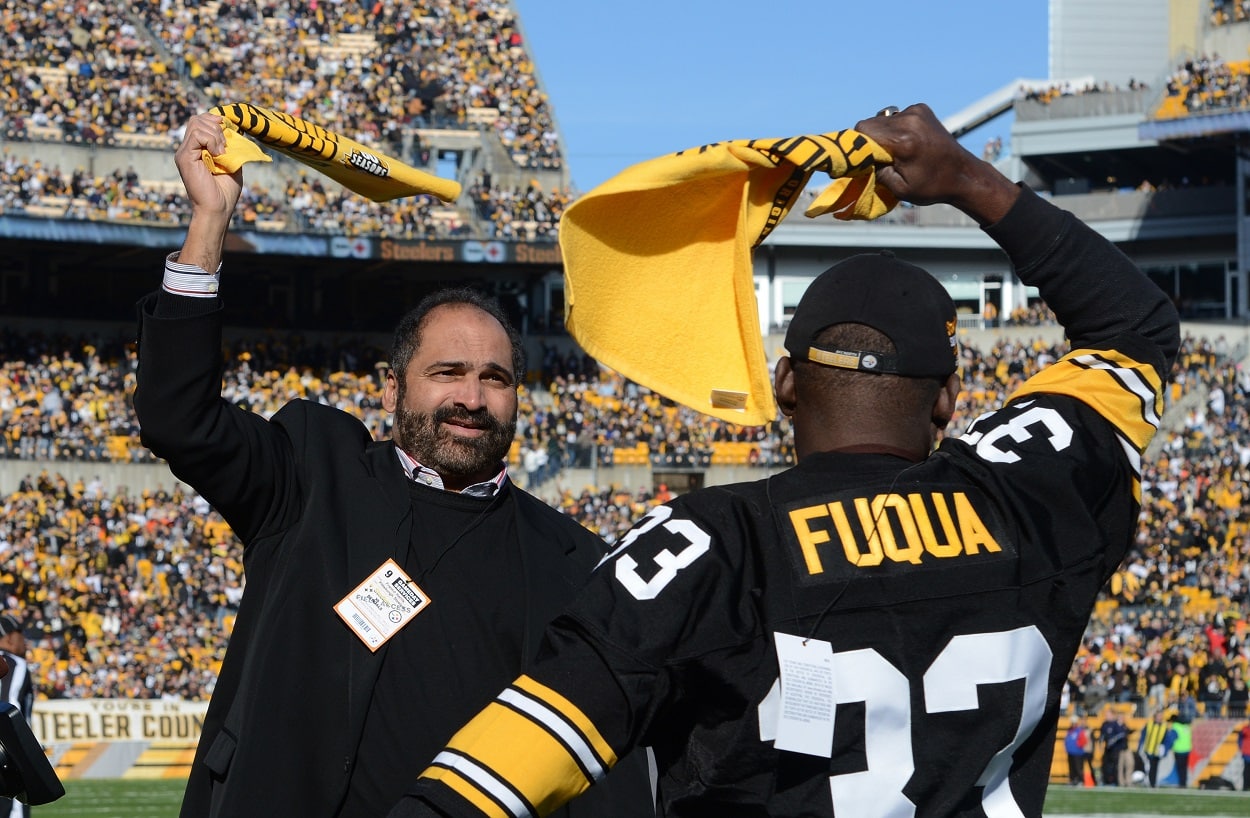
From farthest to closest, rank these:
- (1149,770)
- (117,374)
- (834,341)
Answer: (117,374) → (1149,770) → (834,341)

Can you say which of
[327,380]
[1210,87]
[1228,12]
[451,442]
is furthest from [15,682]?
[1228,12]

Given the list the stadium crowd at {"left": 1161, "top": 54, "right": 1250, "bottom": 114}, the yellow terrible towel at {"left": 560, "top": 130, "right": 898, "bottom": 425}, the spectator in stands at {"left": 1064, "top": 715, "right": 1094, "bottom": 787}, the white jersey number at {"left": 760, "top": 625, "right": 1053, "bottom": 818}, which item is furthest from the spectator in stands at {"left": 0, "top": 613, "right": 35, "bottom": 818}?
the stadium crowd at {"left": 1161, "top": 54, "right": 1250, "bottom": 114}

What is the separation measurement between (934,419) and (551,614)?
4.46 ft

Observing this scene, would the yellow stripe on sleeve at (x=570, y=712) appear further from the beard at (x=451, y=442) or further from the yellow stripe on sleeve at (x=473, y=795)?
the beard at (x=451, y=442)

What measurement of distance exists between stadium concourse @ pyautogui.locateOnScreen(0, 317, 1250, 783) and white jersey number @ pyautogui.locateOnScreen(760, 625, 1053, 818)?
59.6 ft

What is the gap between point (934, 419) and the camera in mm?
2619

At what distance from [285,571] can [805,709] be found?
1.60m

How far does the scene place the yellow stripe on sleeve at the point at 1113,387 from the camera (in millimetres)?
2645

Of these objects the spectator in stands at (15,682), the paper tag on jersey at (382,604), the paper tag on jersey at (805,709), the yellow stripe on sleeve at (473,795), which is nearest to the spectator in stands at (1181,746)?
the spectator in stands at (15,682)

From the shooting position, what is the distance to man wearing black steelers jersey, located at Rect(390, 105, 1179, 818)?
222cm

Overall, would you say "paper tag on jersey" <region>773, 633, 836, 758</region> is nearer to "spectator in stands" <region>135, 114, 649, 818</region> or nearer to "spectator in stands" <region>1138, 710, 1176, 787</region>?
"spectator in stands" <region>135, 114, 649, 818</region>

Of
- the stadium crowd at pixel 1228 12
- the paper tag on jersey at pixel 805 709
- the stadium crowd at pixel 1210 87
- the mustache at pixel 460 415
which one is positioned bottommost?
the paper tag on jersey at pixel 805 709

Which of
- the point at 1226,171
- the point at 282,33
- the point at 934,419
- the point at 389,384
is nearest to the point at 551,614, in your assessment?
the point at 389,384

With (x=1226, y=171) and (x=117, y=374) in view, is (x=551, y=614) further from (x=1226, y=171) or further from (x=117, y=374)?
(x=1226, y=171)
